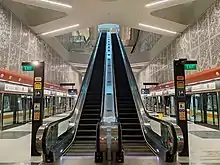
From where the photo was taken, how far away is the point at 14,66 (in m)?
10.9

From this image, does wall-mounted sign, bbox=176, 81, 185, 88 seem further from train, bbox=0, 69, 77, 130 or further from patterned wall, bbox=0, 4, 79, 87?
patterned wall, bbox=0, 4, 79, 87

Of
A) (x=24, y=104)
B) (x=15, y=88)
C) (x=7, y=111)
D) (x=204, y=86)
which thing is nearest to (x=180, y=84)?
(x=204, y=86)

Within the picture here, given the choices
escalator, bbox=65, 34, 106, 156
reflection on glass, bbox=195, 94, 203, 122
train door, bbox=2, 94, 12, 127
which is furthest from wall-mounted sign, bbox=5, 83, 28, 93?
reflection on glass, bbox=195, 94, 203, 122

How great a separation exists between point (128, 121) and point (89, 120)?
1389 mm

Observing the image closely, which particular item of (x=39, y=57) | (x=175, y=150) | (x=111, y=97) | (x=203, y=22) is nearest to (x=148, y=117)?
(x=111, y=97)

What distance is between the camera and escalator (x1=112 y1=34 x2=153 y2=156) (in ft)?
20.7

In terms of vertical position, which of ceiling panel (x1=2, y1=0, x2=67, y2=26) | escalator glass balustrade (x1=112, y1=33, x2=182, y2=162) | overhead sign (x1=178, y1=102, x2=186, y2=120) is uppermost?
ceiling panel (x1=2, y1=0, x2=67, y2=26)

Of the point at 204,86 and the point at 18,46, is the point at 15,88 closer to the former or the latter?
the point at 18,46

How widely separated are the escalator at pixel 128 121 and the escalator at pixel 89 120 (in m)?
0.92

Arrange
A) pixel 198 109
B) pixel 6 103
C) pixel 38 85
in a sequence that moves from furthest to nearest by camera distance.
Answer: pixel 198 109 → pixel 6 103 → pixel 38 85

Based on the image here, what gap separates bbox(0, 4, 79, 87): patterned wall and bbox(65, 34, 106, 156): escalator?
374 centimetres

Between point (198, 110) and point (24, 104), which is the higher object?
point (24, 104)

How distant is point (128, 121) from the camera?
8062mm

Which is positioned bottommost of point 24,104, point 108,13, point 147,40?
point 24,104
